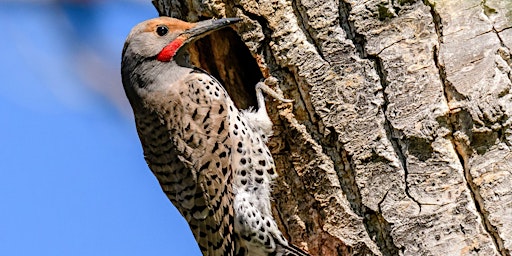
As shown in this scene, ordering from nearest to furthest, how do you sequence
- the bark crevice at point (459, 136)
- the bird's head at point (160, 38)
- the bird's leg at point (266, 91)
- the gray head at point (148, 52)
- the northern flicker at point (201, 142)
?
the bark crevice at point (459, 136) → the bird's leg at point (266, 91) → the northern flicker at point (201, 142) → the bird's head at point (160, 38) → the gray head at point (148, 52)

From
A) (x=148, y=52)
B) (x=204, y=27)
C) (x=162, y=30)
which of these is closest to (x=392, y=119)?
(x=204, y=27)

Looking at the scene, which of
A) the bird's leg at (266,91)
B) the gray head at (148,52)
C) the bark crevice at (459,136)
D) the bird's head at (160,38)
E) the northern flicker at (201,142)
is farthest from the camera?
the gray head at (148,52)

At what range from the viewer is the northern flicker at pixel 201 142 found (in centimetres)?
373

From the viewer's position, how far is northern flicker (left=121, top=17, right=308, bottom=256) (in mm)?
3730

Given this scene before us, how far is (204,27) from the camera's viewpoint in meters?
3.70

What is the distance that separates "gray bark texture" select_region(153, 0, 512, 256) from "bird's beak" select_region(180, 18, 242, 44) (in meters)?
0.08

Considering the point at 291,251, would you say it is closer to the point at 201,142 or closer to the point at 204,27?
the point at 201,142

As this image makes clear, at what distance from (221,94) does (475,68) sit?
147cm

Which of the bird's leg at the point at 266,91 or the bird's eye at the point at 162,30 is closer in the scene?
the bird's leg at the point at 266,91

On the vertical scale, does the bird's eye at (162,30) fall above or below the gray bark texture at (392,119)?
above

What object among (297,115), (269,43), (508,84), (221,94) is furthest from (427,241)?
(221,94)

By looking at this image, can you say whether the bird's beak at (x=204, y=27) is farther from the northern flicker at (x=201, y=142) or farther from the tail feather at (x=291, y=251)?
the tail feather at (x=291, y=251)

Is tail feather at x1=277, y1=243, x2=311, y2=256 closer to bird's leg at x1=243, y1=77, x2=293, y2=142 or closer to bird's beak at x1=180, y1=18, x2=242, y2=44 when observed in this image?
bird's leg at x1=243, y1=77, x2=293, y2=142

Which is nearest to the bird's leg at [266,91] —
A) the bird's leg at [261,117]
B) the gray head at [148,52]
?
the bird's leg at [261,117]
